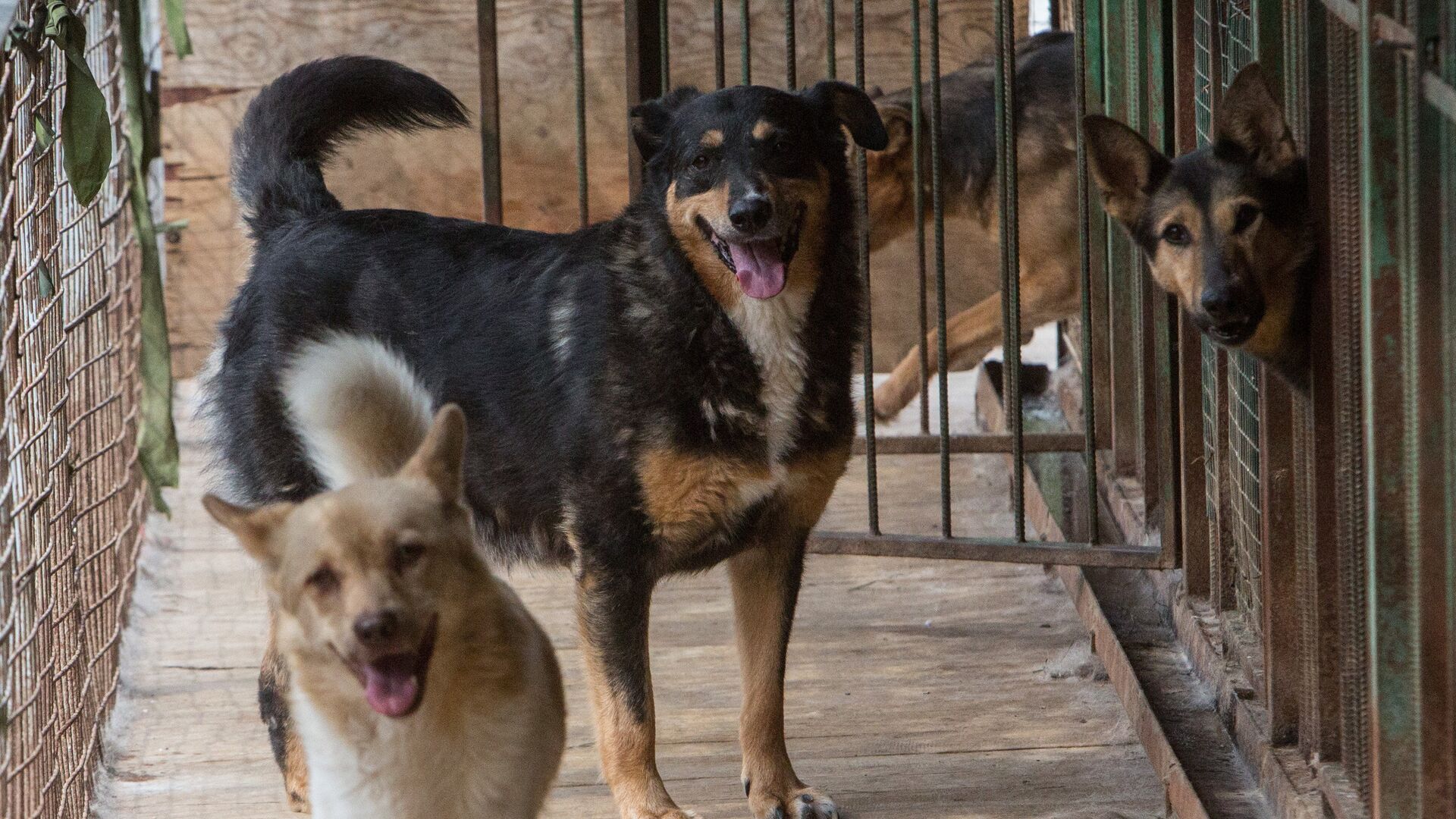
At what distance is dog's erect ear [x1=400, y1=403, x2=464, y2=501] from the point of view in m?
2.38

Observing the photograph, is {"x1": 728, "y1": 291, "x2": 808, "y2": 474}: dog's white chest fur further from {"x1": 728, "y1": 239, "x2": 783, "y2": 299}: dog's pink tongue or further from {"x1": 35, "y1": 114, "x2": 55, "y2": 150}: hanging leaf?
{"x1": 35, "y1": 114, "x2": 55, "y2": 150}: hanging leaf

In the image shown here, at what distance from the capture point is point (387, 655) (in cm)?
222

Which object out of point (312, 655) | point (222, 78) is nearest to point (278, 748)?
point (312, 655)

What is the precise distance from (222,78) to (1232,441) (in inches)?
153

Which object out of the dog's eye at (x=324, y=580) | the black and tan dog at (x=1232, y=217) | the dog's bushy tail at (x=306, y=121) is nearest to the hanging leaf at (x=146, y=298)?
the dog's bushy tail at (x=306, y=121)

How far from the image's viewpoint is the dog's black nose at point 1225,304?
2.73 meters

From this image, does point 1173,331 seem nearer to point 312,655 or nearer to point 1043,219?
point 1043,219

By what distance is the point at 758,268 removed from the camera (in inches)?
122

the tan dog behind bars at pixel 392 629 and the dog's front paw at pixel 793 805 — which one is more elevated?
the tan dog behind bars at pixel 392 629

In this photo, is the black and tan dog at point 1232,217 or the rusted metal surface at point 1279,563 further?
the rusted metal surface at point 1279,563

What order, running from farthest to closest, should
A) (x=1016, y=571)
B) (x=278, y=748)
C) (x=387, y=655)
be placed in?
1. (x=1016, y=571)
2. (x=278, y=748)
3. (x=387, y=655)

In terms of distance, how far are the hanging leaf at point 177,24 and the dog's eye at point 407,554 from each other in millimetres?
2671

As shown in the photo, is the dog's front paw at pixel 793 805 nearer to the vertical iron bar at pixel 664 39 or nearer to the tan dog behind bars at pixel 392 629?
the tan dog behind bars at pixel 392 629

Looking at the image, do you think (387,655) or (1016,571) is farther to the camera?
(1016,571)
